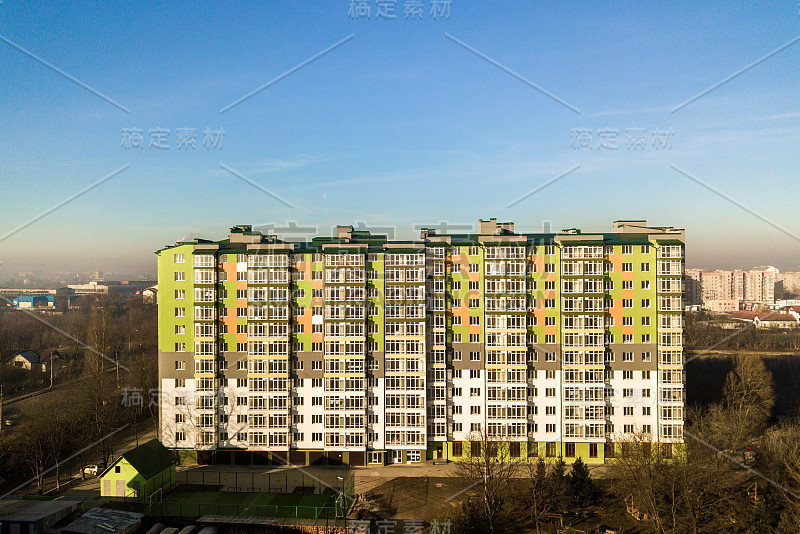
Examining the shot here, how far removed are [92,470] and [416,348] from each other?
920 inches

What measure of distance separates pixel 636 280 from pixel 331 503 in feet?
82.3

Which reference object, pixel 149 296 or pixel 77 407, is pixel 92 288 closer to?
pixel 149 296

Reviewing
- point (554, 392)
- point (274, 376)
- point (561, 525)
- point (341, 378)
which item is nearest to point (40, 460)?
point (274, 376)

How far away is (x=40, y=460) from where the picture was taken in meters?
30.5

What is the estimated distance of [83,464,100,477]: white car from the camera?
32794mm

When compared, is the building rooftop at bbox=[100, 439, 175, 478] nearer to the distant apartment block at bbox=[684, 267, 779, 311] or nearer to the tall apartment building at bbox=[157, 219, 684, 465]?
the tall apartment building at bbox=[157, 219, 684, 465]

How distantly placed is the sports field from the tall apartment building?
4618 millimetres

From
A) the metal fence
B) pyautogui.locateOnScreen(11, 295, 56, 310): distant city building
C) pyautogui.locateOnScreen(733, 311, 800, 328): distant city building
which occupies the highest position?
pyautogui.locateOnScreen(11, 295, 56, 310): distant city building

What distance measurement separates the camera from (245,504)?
1104 inches

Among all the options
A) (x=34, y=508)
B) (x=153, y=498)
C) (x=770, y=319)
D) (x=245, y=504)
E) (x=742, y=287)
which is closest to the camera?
(x=34, y=508)

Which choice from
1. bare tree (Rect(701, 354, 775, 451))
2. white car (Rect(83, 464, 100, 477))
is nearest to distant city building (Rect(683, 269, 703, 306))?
bare tree (Rect(701, 354, 775, 451))

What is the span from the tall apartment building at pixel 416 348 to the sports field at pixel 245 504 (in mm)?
4618

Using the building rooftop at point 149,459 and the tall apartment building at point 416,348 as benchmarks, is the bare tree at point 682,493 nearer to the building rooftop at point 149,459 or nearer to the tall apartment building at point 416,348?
the tall apartment building at point 416,348

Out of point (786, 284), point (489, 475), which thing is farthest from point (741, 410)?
point (786, 284)
